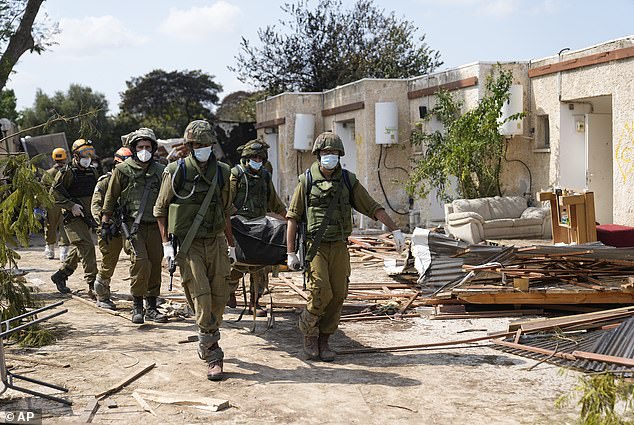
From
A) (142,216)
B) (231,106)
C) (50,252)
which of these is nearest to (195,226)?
(142,216)

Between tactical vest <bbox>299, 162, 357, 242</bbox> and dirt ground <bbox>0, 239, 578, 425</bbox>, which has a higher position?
tactical vest <bbox>299, 162, 357, 242</bbox>

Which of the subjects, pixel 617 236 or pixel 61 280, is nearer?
pixel 61 280

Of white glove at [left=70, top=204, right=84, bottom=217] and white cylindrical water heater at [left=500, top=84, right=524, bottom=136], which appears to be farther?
white cylindrical water heater at [left=500, top=84, right=524, bottom=136]

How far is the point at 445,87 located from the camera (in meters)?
18.1

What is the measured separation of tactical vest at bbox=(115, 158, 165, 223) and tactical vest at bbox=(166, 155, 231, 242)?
192 centimetres

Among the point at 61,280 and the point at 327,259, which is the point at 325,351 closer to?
the point at 327,259

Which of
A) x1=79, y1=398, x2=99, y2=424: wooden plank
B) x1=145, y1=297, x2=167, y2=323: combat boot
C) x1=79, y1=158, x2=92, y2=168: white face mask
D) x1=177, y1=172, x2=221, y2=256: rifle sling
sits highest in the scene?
x1=79, y1=158, x2=92, y2=168: white face mask

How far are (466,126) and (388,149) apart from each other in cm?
447

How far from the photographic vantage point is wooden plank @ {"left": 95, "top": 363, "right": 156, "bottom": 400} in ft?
19.0

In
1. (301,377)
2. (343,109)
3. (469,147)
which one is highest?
(343,109)

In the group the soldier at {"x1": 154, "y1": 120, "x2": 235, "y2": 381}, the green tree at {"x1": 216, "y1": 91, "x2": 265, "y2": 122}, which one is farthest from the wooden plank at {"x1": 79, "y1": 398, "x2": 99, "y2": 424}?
the green tree at {"x1": 216, "y1": 91, "x2": 265, "y2": 122}

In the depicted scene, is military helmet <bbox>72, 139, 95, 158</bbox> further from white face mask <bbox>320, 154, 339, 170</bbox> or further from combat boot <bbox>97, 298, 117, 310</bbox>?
white face mask <bbox>320, 154, 339, 170</bbox>

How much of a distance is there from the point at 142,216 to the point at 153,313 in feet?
3.88

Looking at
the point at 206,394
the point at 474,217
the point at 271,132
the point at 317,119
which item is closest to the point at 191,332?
the point at 206,394
